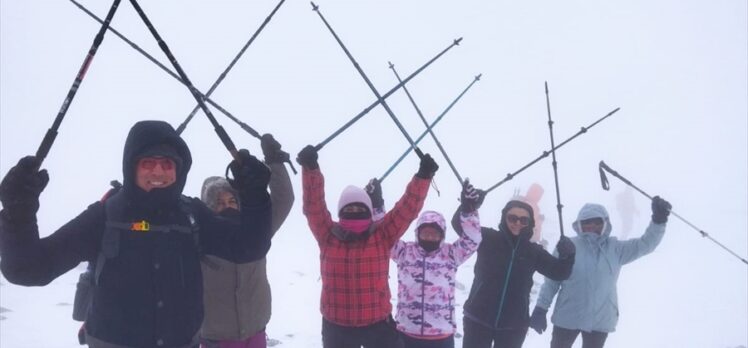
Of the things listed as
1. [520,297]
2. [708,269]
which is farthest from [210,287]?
[708,269]


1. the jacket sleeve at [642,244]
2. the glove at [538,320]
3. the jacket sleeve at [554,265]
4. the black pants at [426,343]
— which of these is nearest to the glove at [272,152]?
the black pants at [426,343]

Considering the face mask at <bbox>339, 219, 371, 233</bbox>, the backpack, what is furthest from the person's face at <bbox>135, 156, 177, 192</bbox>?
the face mask at <bbox>339, 219, 371, 233</bbox>

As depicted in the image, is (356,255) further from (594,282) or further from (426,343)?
(594,282)

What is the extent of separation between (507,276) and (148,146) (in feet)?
14.1

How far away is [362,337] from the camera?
480 centimetres

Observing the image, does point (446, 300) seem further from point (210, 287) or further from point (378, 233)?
point (210, 287)

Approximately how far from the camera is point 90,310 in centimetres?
280

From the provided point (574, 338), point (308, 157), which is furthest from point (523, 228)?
point (308, 157)

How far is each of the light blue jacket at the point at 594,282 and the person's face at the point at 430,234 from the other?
1.97 metres

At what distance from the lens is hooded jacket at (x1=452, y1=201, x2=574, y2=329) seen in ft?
18.9

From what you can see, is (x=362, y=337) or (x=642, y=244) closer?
(x=362, y=337)

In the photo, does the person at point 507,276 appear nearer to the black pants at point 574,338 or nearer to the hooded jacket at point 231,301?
the black pants at point 574,338

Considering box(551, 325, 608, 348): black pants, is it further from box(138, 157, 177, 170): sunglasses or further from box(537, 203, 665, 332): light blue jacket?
box(138, 157, 177, 170): sunglasses

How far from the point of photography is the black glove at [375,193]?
5.82 meters
